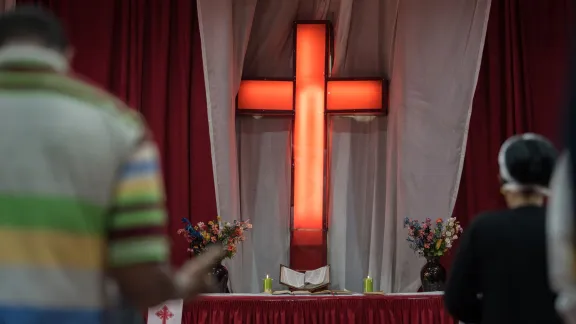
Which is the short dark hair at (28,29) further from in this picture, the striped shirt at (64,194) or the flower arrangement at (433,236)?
the flower arrangement at (433,236)

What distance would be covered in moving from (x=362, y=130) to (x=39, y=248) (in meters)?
4.36

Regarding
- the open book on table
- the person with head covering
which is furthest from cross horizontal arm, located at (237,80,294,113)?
the person with head covering

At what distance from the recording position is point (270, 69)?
5.46 metres

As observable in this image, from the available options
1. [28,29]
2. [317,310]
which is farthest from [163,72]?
[28,29]

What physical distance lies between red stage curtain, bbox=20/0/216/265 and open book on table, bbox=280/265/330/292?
0.71 meters

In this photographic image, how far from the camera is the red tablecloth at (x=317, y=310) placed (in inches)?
166

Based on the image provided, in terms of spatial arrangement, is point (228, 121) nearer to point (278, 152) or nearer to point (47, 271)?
point (278, 152)

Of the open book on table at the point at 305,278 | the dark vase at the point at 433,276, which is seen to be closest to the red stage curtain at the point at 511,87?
the dark vase at the point at 433,276

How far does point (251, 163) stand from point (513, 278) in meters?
3.45

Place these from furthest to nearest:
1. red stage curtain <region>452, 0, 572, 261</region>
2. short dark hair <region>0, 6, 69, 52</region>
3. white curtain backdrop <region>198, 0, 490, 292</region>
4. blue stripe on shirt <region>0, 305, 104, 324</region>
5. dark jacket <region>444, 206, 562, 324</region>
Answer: red stage curtain <region>452, 0, 572, 261</region>, white curtain backdrop <region>198, 0, 490, 292</region>, dark jacket <region>444, 206, 562, 324</region>, short dark hair <region>0, 6, 69, 52</region>, blue stripe on shirt <region>0, 305, 104, 324</region>

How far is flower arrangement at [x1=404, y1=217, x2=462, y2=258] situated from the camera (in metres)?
4.59

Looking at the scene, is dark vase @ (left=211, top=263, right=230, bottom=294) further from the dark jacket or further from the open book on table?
the dark jacket

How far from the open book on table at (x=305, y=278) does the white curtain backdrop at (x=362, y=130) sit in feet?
1.41

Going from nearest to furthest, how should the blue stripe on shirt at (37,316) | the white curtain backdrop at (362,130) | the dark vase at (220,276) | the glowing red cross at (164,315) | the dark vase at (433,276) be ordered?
the blue stripe on shirt at (37,316)
the glowing red cross at (164,315)
the dark vase at (220,276)
the dark vase at (433,276)
the white curtain backdrop at (362,130)
